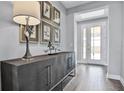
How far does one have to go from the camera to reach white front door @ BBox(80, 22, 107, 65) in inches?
205

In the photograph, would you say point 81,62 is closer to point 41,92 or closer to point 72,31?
point 72,31

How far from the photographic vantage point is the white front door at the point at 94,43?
5219 mm

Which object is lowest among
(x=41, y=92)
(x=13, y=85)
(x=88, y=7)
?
(x=41, y=92)

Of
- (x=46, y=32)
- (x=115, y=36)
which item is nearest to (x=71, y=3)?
(x=46, y=32)

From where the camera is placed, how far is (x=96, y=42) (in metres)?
5.46

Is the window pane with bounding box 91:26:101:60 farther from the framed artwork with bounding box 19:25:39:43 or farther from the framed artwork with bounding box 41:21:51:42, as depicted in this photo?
the framed artwork with bounding box 19:25:39:43

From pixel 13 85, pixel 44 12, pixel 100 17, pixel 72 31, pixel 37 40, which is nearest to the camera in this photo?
pixel 13 85

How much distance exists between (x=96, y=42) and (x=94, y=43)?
0.13 metres

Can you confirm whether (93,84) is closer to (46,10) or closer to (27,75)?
(27,75)

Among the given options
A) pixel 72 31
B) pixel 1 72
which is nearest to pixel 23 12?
pixel 1 72

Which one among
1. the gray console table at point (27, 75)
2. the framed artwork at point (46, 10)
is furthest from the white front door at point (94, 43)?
the gray console table at point (27, 75)

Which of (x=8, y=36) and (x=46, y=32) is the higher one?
(x=46, y=32)

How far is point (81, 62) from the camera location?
19.1ft

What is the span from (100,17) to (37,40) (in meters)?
4.24
